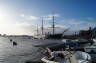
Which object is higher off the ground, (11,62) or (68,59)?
(68,59)

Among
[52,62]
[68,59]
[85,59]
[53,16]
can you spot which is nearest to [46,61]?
[52,62]

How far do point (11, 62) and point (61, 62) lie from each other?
488 inches

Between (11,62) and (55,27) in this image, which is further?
(55,27)

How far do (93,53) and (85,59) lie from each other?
5.92 meters

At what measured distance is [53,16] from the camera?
5866 inches

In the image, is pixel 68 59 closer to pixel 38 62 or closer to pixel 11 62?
pixel 38 62

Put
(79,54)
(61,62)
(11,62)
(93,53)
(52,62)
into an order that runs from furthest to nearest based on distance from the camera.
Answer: (11,62)
(93,53)
(79,54)
(52,62)
(61,62)

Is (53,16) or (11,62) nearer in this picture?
(11,62)

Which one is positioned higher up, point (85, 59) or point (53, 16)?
point (53, 16)

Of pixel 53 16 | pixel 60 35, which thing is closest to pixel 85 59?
pixel 53 16

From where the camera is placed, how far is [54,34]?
162m

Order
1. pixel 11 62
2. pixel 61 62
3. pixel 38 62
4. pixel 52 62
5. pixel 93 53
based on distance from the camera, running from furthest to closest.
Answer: pixel 11 62 → pixel 93 53 → pixel 38 62 → pixel 52 62 → pixel 61 62

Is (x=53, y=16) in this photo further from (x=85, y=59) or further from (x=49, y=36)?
(x=85, y=59)

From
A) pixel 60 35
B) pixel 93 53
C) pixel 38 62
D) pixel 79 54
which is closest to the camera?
pixel 79 54
